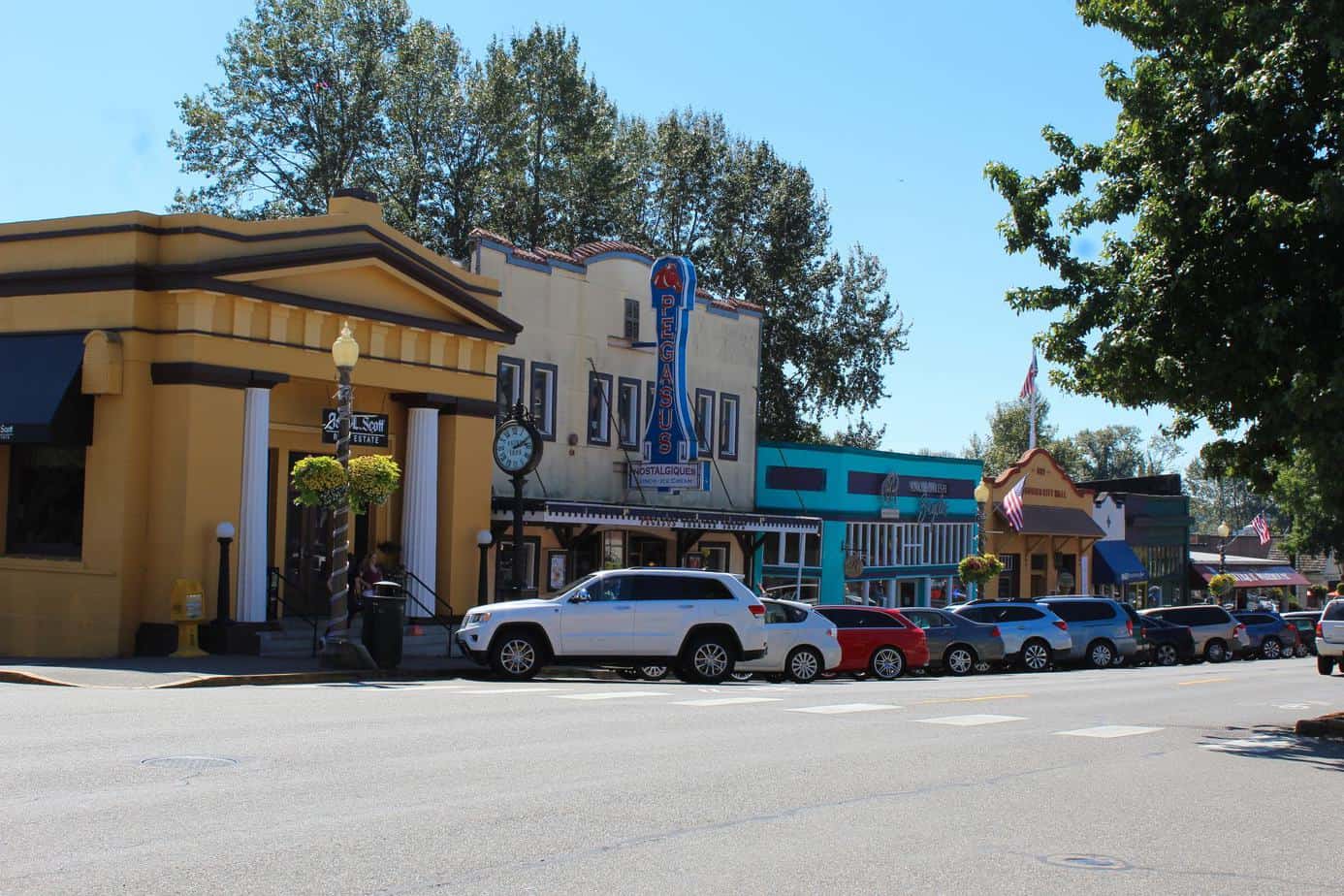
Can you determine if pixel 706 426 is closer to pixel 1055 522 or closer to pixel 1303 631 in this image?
pixel 1055 522

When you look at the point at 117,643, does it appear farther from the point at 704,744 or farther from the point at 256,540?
the point at 704,744

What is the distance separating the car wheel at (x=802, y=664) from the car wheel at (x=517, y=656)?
5137 millimetres

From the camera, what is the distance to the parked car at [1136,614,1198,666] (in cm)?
3606

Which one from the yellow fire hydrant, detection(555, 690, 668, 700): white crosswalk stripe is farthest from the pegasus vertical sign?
detection(555, 690, 668, 700): white crosswalk stripe

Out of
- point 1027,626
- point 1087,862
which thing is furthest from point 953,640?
point 1087,862

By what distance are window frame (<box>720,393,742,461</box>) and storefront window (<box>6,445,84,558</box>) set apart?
17138 mm

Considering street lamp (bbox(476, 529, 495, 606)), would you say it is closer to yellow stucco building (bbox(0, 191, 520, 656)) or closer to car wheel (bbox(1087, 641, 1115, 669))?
yellow stucco building (bbox(0, 191, 520, 656))

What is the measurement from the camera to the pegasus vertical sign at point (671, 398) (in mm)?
31969

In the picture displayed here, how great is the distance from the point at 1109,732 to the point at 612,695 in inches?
228

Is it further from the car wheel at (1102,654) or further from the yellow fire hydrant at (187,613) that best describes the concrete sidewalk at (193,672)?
the car wheel at (1102,654)

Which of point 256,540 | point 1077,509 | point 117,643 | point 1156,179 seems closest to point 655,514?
point 256,540

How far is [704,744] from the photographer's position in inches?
483

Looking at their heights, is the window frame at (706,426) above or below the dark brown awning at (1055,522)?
above

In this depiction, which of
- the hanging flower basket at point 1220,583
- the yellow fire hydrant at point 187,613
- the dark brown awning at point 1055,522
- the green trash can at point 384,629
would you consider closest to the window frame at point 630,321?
the green trash can at point 384,629
